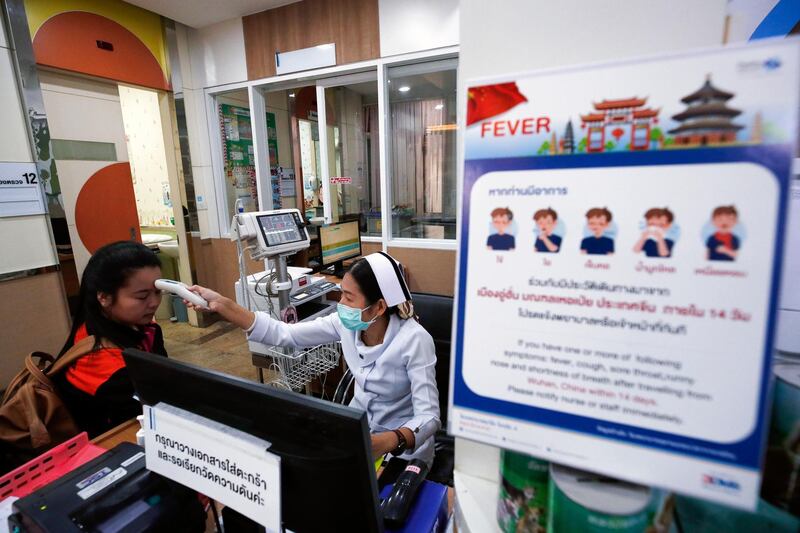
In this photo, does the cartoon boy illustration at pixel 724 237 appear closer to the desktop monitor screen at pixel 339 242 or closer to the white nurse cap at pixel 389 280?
the white nurse cap at pixel 389 280

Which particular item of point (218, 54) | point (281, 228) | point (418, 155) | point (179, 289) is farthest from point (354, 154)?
point (179, 289)

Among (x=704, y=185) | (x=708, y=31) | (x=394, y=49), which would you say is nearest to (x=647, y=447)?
(x=704, y=185)

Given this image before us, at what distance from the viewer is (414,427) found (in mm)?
1239

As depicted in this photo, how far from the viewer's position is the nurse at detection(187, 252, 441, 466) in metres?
1.36

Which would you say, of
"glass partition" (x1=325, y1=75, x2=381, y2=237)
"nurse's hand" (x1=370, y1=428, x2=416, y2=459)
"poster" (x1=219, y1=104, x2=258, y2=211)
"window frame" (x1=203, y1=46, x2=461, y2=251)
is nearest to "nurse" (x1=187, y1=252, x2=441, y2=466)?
"nurse's hand" (x1=370, y1=428, x2=416, y2=459)

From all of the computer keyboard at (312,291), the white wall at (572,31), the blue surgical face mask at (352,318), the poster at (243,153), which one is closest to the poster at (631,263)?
the white wall at (572,31)

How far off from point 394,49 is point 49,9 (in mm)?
2762

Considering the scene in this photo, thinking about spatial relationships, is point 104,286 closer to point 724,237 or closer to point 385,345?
point 385,345

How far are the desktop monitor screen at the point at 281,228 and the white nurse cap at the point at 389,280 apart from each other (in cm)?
75

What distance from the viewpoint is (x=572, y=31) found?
62cm

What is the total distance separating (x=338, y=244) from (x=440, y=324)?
168cm

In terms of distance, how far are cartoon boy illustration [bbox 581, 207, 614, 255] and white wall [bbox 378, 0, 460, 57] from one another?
2.98 meters

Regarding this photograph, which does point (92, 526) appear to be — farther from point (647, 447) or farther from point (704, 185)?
point (704, 185)

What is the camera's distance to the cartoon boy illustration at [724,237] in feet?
1.31
